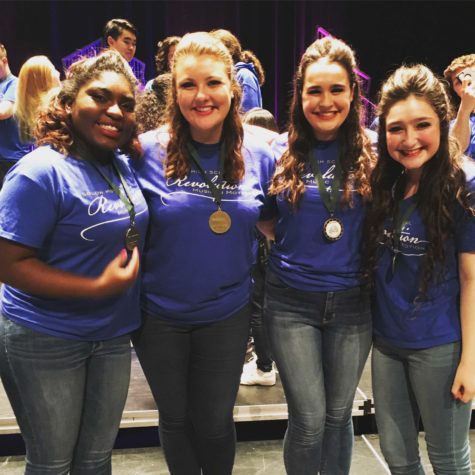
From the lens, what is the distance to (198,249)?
5.56 ft

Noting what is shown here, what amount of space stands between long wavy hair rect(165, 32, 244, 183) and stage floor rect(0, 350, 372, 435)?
1.44m

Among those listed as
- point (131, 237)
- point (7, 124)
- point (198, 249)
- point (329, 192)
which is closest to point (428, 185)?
point (329, 192)

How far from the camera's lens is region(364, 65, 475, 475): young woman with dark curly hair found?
160cm

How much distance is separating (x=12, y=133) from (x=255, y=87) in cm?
160

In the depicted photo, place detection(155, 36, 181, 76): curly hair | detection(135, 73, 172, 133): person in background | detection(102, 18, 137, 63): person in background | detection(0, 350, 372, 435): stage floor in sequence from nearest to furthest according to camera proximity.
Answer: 1. detection(135, 73, 172, 133): person in background
2. detection(0, 350, 372, 435): stage floor
3. detection(155, 36, 181, 76): curly hair
4. detection(102, 18, 137, 63): person in background

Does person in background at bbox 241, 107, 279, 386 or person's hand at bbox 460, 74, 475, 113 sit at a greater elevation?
person's hand at bbox 460, 74, 475, 113

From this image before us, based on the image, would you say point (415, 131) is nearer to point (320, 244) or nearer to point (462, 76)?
point (320, 244)

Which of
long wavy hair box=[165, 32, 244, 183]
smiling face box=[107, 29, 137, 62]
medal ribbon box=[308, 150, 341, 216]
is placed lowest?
medal ribbon box=[308, 150, 341, 216]

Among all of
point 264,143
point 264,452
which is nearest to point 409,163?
point 264,143

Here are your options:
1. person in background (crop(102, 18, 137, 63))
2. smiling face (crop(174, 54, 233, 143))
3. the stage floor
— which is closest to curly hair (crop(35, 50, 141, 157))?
smiling face (crop(174, 54, 233, 143))

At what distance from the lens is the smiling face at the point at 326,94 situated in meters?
1.76

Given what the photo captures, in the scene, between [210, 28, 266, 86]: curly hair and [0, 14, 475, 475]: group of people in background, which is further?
[210, 28, 266, 86]: curly hair

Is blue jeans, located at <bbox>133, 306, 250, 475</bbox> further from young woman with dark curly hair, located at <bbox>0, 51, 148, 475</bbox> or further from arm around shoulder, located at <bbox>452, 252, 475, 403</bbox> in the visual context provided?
arm around shoulder, located at <bbox>452, 252, 475, 403</bbox>

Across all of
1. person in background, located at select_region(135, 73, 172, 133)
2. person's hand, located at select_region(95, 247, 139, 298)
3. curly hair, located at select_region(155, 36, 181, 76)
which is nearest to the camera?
person's hand, located at select_region(95, 247, 139, 298)
